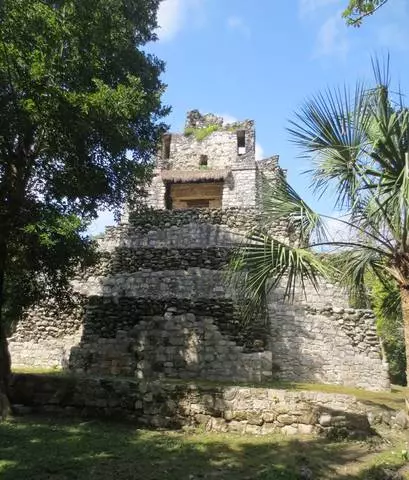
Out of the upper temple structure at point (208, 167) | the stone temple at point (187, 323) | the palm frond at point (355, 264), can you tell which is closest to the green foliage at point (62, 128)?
the stone temple at point (187, 323)

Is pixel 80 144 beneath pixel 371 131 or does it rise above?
above

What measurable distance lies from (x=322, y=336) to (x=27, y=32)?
10.8m

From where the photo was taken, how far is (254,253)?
5.61 meters

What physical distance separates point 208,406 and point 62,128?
247 inches

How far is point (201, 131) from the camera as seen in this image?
2461 cm

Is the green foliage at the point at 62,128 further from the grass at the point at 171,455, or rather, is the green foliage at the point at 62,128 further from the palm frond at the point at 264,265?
the palm frond at the point at 264,265

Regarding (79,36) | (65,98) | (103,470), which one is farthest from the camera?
(79,36)

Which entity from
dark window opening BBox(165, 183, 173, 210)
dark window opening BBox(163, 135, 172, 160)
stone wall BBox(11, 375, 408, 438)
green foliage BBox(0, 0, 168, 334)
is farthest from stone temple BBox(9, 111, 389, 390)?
dark window opening BBox(163, 135, 172, 160)

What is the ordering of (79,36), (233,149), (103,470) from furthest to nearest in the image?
(233,149) → (79,36) → (103,470)

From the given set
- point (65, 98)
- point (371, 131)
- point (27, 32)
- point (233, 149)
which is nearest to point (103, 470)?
point (371, 131)

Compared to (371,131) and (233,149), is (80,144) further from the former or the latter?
(233,149)

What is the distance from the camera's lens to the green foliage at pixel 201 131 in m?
24.2

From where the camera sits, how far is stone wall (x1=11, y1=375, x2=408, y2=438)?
23.0 feet

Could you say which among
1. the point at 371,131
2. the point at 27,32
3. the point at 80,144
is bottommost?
the point at 371,131
